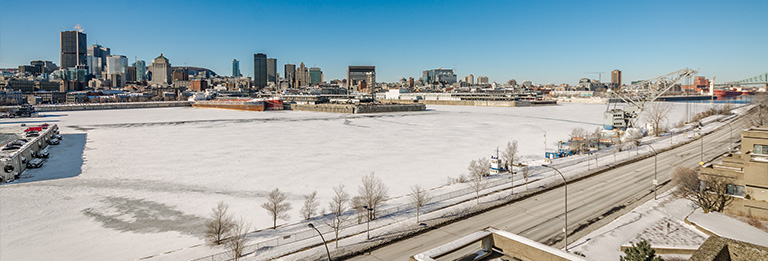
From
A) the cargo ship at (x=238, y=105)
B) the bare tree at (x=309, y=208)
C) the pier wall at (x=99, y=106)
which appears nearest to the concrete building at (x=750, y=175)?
the bare tree at (x=309, y=208)

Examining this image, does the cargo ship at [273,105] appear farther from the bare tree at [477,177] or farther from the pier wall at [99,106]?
the bare tree at [477,177]

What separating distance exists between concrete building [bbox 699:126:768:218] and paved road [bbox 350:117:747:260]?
14.1 feet

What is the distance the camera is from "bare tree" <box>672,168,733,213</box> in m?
21.5

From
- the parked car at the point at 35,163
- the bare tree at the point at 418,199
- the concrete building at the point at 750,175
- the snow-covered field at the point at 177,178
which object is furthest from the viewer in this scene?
the parked car at the point at 35,163

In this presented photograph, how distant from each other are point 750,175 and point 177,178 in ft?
120

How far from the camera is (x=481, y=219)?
68.2ft

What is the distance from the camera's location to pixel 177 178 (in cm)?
2931

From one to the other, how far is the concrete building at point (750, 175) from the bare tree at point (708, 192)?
29cm

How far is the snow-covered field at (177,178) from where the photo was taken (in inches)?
707

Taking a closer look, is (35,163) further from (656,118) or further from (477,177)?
(656,118)

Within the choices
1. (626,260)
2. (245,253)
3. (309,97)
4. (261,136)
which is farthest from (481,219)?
(309,97)


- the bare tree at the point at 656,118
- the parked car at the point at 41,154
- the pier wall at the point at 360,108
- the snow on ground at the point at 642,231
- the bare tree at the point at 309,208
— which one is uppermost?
the pier wall at the point at 360,108

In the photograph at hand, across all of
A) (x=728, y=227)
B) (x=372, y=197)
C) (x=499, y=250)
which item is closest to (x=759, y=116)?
(x=728, y=227)

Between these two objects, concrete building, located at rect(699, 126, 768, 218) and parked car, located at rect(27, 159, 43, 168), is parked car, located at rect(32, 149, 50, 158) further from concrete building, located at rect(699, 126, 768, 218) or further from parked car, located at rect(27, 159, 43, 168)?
concrete building, located at rect(699, 126, 768, 218)
